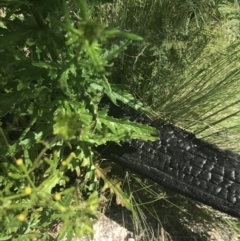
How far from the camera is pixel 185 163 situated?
5.27ft

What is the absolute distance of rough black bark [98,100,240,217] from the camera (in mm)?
1567

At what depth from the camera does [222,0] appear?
1750 millimetres

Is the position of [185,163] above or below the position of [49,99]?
above

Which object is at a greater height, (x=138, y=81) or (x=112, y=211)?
(x=138, y=81)

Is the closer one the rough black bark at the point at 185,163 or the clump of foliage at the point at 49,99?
the clump of foliage at the point at 49,99

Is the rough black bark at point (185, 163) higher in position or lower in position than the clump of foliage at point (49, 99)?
higher

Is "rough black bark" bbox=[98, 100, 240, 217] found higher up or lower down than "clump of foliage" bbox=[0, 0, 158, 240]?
higher up

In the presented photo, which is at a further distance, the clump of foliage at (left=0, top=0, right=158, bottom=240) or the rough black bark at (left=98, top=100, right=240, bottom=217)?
the rough black bark at (left=98, top=100, right=240, bottom=217)

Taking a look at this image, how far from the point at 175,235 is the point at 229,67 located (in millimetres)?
734

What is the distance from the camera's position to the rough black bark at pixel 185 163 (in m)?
1.57

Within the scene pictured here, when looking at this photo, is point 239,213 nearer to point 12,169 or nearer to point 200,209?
point 200,209

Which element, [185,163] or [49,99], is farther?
[185,163]

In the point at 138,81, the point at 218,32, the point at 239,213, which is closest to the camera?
the point at 239,213

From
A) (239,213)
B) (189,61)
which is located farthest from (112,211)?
(189,61)
